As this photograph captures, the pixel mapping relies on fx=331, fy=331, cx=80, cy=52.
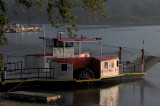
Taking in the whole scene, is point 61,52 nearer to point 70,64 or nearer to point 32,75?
point 70,64

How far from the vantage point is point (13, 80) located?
3069cm

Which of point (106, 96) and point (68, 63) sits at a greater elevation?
point (68, 63)

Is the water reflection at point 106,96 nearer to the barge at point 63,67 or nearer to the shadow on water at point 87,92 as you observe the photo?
the shadow on water at point 87,92

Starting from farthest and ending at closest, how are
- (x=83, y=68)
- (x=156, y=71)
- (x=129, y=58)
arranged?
(x=129, y=58) → (x=156, y=71) → (x=83, y=68)

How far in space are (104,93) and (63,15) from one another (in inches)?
542

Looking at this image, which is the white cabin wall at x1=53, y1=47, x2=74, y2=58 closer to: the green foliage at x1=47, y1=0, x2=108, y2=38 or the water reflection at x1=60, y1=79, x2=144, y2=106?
the water reflection at x1=60, y1=79, x2=144, y2=106

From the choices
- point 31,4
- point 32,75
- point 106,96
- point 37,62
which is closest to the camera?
point 31,4

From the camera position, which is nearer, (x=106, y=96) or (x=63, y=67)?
(x=63, y=67)

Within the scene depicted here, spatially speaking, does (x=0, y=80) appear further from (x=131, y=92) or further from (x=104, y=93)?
(x=131, y=92)

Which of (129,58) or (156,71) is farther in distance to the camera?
(129,58)

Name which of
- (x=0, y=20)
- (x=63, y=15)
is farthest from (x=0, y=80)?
(x=0, y=20)

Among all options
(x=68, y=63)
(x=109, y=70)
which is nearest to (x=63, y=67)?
(x=68, y=63)

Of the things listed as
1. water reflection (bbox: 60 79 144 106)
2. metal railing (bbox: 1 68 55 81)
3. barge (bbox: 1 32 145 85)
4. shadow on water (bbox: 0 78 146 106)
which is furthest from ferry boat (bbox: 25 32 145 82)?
water reflection (bbox: 60 79 144 106)

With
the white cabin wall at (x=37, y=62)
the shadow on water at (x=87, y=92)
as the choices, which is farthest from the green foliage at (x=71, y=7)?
the white cabin wall at (x=37, y=62)
